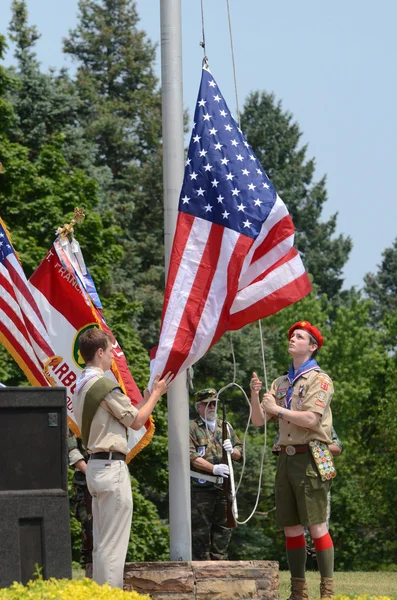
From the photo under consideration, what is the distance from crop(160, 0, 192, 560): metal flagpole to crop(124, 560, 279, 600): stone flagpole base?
1.33ft

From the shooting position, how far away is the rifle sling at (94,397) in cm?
723

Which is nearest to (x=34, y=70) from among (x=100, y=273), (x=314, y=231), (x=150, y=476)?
(x=100, y=273)

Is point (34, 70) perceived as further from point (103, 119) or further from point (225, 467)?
point (225, 467)

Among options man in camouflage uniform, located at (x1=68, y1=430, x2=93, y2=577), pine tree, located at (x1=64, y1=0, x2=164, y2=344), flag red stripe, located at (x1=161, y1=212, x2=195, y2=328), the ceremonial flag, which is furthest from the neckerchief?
pine tree, located at (x1=64, y1=0, x2=164, y2=344)

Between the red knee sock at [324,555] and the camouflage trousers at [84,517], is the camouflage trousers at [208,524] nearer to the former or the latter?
the camouflage trousers at [84,517]

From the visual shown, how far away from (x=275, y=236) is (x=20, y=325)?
282 centimetres

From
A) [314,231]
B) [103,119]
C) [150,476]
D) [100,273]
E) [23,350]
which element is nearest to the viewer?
[23,350]

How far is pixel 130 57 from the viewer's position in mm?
41625

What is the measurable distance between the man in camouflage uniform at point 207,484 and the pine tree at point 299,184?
45.0 meters

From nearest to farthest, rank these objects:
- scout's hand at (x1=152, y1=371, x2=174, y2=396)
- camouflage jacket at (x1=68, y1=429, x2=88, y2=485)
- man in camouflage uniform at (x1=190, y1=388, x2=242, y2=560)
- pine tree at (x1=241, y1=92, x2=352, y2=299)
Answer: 1. scout's hand at (x1=152, y1=371, x2=174, y2=396)
2. camouflage jacket at (x1=68, y1=429, x2=88, y2=485)
3. man in camouflage uniform at (x1=190, y1=388, x2=242, y2=560)
4. pine tree at (x1=241, y1=92, x2=352, y2=299)

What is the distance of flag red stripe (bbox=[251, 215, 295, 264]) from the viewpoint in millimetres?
8406

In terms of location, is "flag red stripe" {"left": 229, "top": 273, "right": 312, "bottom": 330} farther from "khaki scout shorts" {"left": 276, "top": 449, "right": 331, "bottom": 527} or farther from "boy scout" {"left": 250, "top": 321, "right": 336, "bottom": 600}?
"khaki scout shorts" {"left": 276, "top": 449, "right": 331, "bottom": 527}

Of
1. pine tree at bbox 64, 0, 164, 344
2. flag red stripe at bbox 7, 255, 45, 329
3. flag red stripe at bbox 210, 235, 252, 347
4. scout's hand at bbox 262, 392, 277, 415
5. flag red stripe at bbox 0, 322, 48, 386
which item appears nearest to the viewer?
scout's hand at bbox 262, 392, 277, 415

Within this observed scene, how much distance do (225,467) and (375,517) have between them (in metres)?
32.2
